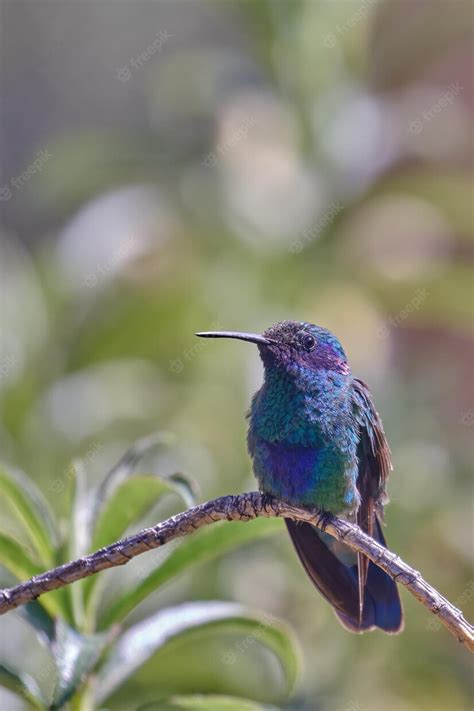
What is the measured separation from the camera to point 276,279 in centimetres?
446

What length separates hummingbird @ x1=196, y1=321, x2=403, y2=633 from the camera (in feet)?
6.88

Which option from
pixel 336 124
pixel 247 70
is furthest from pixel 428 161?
pixel 247 70

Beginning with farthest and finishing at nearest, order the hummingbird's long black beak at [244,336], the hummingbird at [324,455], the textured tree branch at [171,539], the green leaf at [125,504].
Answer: the hummingbird at [324,455]
the hummingbird's long black beak at [244,336]
the green leaf at [125,504]
the textured tree branch at [171,539]

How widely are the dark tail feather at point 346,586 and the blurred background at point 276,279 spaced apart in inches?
45.3

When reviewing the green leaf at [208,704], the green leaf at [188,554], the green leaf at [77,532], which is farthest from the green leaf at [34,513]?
the green leaf at [208,704]

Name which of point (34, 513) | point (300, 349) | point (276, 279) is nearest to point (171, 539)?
point (34, 513)

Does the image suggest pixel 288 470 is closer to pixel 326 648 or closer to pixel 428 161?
pixel 326 648

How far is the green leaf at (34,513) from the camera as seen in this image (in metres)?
1.79

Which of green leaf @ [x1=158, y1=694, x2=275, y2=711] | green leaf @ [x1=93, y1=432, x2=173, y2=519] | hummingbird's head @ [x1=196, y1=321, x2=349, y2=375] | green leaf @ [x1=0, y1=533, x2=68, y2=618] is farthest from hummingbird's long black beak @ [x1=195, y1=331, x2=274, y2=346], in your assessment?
green leaf @ [x1=158, y1=694, x2=275, y2=711]

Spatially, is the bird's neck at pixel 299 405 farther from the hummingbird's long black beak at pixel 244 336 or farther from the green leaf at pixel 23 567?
the green leaf at pixel 23 567

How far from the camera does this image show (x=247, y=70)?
475 cm

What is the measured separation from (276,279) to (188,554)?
8.97 ft

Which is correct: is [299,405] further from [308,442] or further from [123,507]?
[123,507]

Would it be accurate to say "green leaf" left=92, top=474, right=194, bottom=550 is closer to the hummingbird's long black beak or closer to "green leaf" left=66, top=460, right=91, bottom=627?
"green leaf" left=66, top=460, right=91, bottom=627
